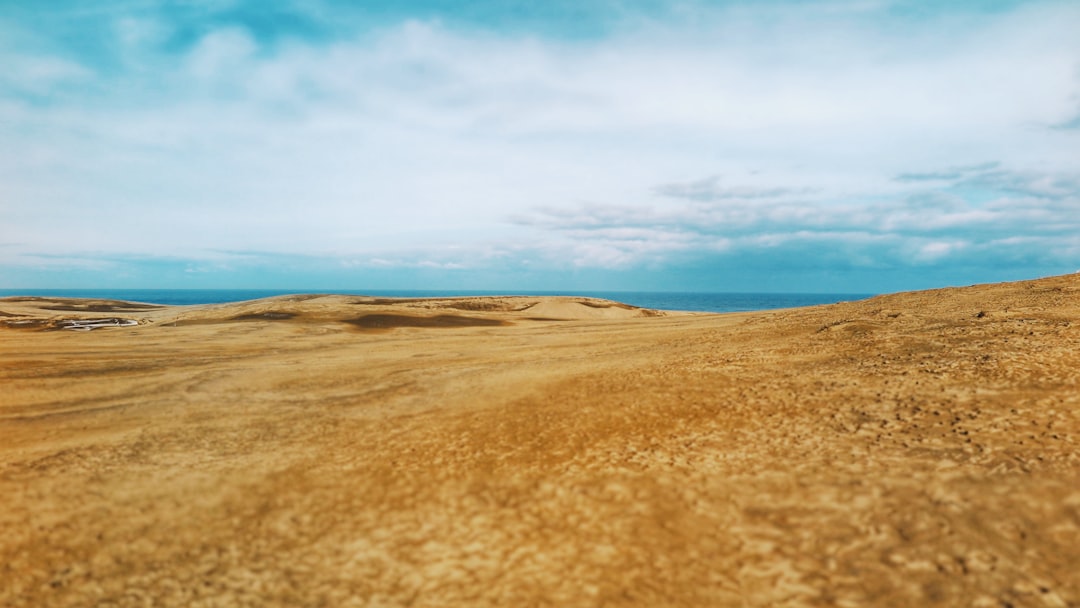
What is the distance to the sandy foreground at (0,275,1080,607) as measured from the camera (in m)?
9.75

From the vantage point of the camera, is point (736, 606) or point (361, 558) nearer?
point (736, 606)

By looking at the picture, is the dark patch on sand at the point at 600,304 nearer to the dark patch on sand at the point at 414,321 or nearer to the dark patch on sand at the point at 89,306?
the dark patch on sand at the point at 414,321

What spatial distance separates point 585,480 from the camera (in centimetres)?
1332

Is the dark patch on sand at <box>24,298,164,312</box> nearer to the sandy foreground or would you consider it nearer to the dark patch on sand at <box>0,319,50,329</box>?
the dark patch on sand at <box>0,319,50,329</box>

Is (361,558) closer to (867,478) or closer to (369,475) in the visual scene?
(369,475)

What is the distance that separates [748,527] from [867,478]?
3.03m

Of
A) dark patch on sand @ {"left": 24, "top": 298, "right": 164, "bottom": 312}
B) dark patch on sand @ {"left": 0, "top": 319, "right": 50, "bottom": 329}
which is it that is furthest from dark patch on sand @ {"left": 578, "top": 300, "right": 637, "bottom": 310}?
dark patch on sand @ {"left": 24, "top": 298, "right": 164, "bottom": 312}

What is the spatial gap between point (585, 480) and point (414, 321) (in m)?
43.7

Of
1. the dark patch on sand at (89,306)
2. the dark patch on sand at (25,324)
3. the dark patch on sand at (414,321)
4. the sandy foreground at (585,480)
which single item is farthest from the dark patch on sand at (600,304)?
the dark patch on sand at (89,306)

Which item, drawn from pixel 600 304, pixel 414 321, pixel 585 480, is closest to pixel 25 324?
pixel 414 321

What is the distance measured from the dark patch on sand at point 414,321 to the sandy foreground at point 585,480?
27804 millimetres

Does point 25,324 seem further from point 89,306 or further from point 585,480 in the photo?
point 585,480

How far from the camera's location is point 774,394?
714 inches

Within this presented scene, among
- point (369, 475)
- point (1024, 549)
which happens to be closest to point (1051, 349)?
point (1024, 549)
